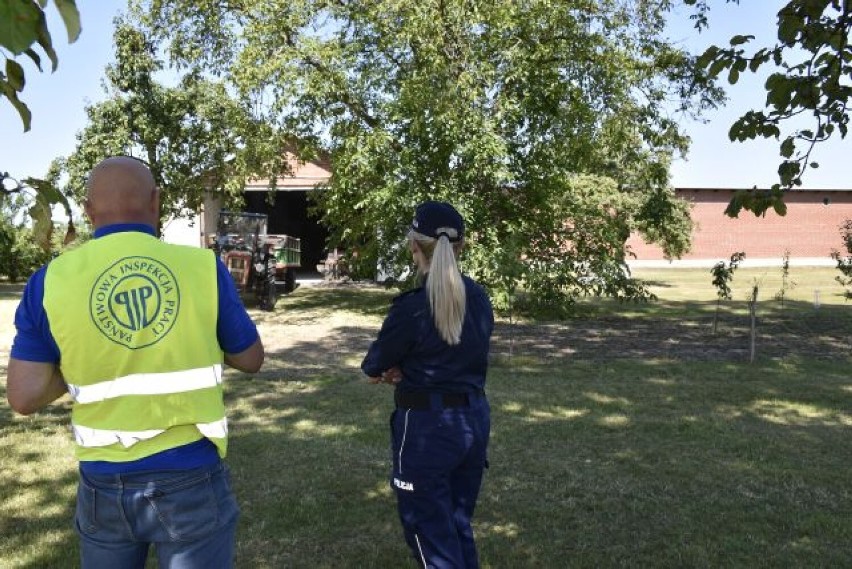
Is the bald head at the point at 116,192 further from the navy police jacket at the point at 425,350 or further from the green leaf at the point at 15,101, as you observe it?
the navy police jacket at the point at 425,350

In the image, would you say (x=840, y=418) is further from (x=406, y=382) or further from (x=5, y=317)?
(x=5, y=317)

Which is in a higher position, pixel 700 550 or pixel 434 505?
pixel 434 505

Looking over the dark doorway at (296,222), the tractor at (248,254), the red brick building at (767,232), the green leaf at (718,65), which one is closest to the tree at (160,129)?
the tractor at (248,254)

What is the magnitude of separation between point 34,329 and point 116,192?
439mm

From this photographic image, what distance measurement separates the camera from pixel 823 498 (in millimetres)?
5316

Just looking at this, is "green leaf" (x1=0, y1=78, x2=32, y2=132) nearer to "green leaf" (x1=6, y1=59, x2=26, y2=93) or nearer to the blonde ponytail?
"green leaf" (x1=6, y1=59, x2=26, y2=93)

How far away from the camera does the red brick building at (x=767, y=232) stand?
145ft

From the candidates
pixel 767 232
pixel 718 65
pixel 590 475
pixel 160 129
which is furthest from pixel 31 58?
pixel 767 232

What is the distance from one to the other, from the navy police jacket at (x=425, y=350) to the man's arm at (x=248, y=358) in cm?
76

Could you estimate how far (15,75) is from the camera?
6.69 feet

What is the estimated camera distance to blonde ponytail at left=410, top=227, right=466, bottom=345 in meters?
2.97

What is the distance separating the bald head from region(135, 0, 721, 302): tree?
448 inches

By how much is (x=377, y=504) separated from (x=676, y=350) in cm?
882

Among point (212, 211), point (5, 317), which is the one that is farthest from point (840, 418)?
point (212, 211)
